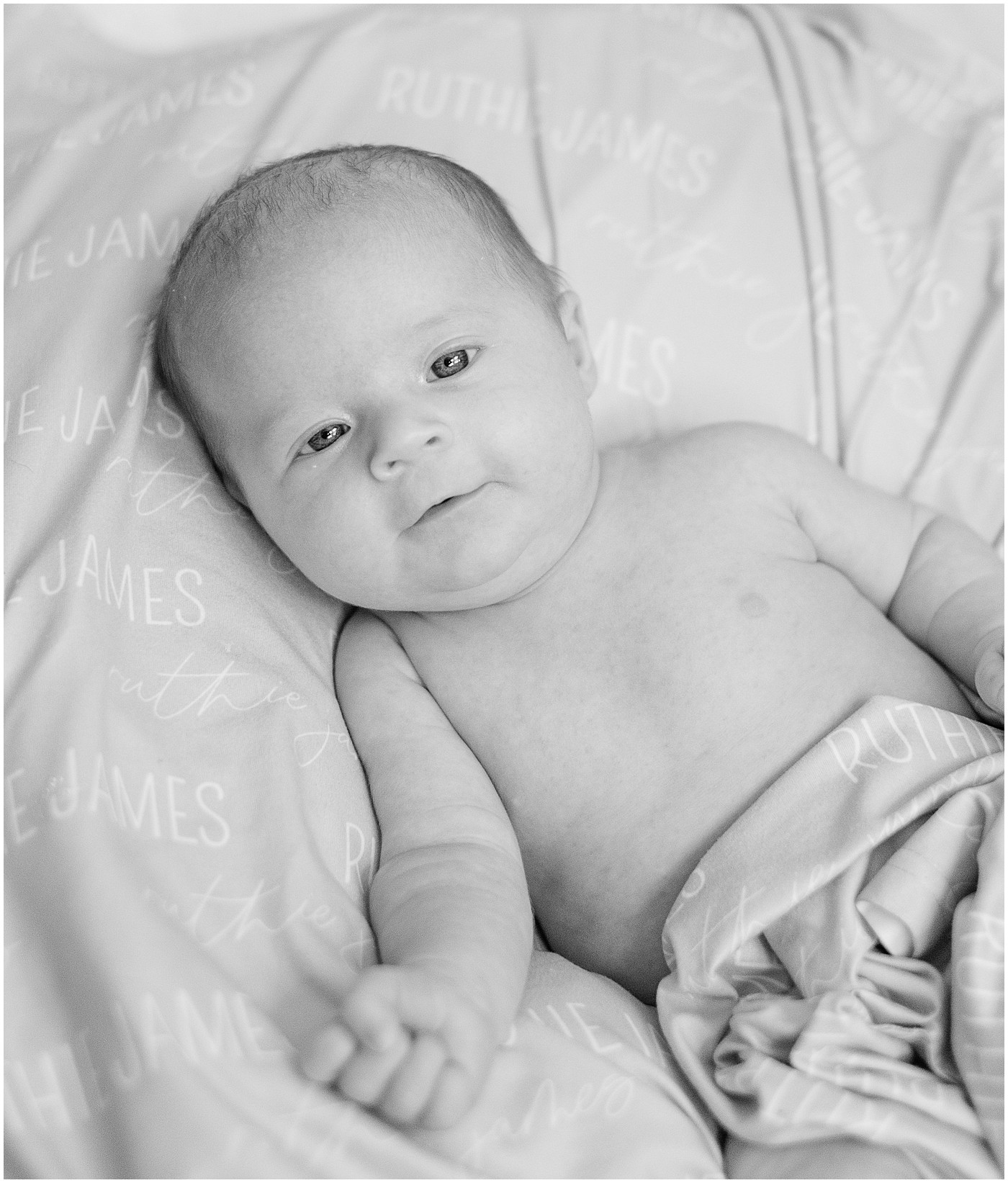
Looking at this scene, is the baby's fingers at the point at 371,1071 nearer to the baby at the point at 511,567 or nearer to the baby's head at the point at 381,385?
the baby at the point at 511,567

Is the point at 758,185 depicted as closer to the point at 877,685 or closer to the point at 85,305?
the point at 877,685

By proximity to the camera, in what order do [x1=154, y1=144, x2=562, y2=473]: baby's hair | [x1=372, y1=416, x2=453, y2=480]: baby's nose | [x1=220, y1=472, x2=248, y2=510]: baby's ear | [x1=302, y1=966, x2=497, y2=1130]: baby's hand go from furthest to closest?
[x1=220, y1=472, x2=248, y2=510]: baby's ear < [x1=154, y1=144, x2=562, y2=473]: baby's hair < [x1=372, y1=416, x2=453, y2=480]: baby's nose < [x1=302, y1=966, x2=497, y2=1130]: baby's hand

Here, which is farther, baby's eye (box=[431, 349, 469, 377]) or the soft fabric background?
baby's eye (box=[431, 349, 469, 377])

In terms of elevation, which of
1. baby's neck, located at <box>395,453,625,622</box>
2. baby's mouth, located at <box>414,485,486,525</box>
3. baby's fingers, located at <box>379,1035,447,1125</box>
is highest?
baby's mouth, located at <box>414,485,486,525</box>

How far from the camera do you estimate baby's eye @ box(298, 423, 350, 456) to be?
1312 mm

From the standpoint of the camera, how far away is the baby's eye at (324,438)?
1312 mm

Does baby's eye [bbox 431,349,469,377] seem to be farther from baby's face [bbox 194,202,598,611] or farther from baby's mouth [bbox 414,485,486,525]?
baby's mouth [bbox 414,485,486,525]

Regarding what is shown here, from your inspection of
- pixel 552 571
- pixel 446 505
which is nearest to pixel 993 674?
pixel 552 571

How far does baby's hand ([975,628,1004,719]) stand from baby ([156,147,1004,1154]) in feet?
0.04

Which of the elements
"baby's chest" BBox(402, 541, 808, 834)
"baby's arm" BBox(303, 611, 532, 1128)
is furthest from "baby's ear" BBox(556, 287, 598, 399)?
"baby's arm" BBox(303, 611, 532, 1128)

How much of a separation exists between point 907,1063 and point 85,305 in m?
1.21

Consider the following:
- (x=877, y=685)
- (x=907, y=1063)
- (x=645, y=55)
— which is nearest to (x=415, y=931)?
(x=907, y=1063)

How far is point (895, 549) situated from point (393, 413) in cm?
64

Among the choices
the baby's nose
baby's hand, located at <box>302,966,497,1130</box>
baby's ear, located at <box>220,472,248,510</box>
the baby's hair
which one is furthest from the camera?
baby's ear, located at <box>220,472,248,510</box>
